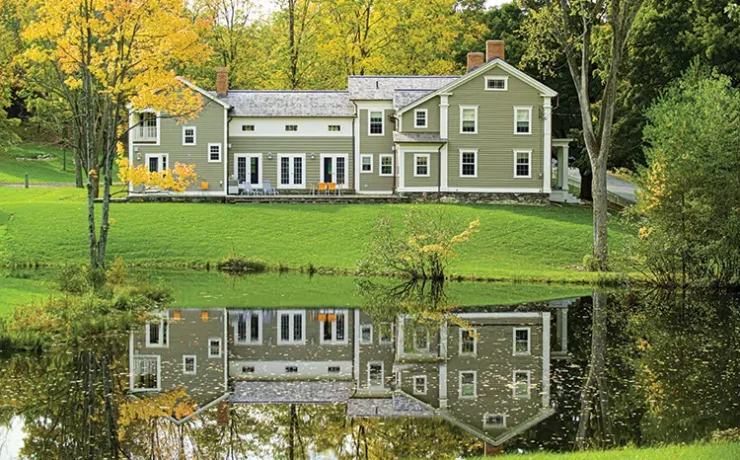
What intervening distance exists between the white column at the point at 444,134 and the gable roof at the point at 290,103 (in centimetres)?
471

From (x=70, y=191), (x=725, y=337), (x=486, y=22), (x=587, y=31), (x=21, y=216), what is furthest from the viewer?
(x=486, y=22)

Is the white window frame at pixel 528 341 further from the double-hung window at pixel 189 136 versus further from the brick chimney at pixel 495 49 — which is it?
the double-hung window at pixel 189 136

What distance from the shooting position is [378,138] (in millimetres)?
47938

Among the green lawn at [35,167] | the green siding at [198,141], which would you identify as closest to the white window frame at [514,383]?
the green siding at [198,141]

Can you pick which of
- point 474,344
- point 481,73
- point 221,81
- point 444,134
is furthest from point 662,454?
point 221,81

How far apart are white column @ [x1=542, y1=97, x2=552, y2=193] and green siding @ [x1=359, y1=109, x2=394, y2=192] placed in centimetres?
764

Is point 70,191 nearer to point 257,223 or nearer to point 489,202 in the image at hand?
point 257,223

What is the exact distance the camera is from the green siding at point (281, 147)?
4797 cm

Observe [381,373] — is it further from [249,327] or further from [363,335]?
[249,327]

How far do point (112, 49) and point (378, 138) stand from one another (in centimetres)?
2628

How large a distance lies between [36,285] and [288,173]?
23.6 m

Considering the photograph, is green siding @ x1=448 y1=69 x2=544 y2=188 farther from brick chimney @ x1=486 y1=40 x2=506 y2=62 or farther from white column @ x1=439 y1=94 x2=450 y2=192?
brick chimney @ x1=486 y1=40 x2=506 y2=62

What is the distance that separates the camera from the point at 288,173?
158ft

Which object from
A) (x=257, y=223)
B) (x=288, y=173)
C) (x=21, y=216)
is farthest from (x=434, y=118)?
(x=21, y=216)
